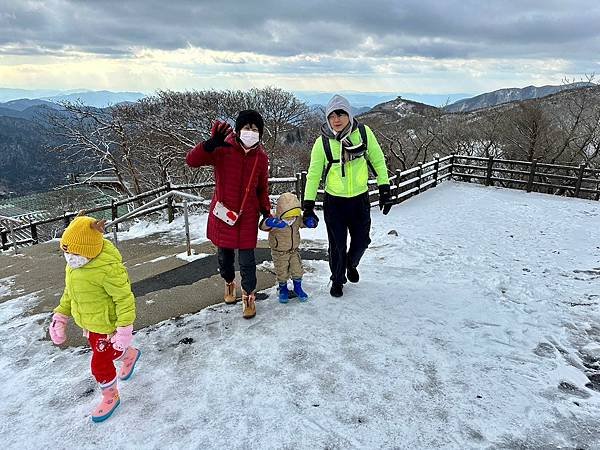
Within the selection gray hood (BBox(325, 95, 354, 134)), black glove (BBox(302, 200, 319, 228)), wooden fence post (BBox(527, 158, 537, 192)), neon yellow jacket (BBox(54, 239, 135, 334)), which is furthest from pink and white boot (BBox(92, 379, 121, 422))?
wooden fence post (BBox(527, 158, 537, 192))

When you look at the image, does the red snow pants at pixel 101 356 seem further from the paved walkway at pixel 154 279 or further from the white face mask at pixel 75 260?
the paved walkway at pixel 154 279

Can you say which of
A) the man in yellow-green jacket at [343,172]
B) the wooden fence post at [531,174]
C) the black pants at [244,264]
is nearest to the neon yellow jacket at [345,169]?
the man in yellow-green jacket at [343,172]

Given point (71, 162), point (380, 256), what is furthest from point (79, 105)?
point (380, 256)

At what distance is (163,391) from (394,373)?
1.73 metres

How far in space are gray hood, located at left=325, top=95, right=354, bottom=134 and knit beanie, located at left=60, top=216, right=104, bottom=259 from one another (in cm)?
233

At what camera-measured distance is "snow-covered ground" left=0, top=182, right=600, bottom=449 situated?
8.39 feet

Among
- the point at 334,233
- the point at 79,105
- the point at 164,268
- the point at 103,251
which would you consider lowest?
the point at 164,268

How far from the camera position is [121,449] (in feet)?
7.98

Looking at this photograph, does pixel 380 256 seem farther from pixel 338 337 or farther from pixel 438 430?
pixel 438 430

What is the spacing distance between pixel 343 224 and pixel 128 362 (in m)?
2.31

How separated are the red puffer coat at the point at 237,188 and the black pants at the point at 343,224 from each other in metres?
0.72

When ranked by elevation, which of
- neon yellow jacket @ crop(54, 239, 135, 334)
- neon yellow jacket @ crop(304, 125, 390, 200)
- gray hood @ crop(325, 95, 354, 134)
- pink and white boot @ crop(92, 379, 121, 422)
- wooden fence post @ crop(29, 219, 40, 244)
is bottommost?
wooden fence post @ crop(29, 219, 40, 244)

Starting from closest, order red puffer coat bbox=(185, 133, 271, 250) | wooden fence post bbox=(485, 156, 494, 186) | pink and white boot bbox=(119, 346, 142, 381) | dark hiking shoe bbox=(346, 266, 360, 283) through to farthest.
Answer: pink and white boot bbox=(119, 346, 142, 381)
red puffer coat bbox=(185, 133, 271, 250)
dark hiking shoe bbox=(346, 266, 360, 283)
wooden fence post bbox=(485, 156, 494, 186)

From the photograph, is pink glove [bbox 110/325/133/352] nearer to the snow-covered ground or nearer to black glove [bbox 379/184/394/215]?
the snow-covered ground
